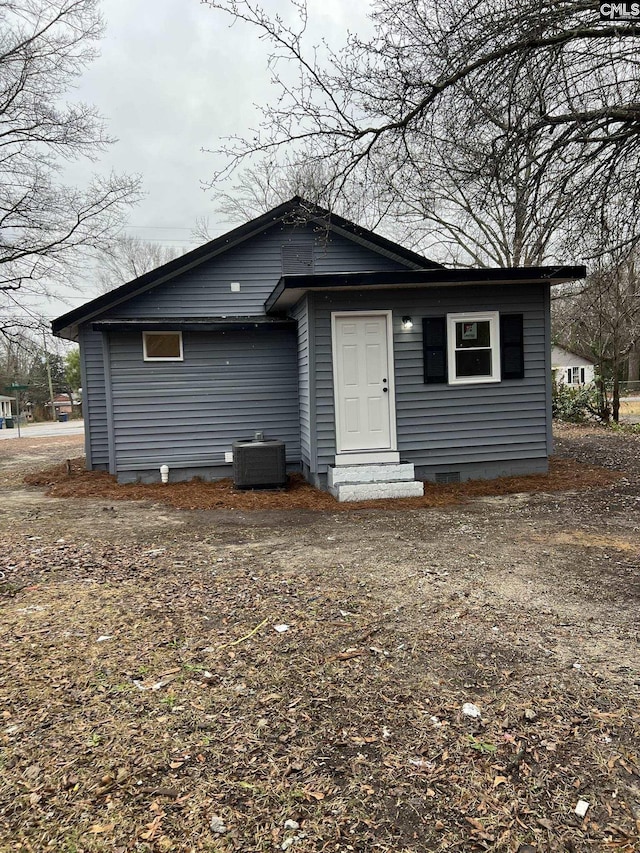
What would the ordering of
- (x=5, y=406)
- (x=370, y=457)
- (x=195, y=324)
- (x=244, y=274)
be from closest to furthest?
1. (x=370, y=457)
2. (x=195, y=324)
3. (x=244, y=274)
4. (x=5, y=406)

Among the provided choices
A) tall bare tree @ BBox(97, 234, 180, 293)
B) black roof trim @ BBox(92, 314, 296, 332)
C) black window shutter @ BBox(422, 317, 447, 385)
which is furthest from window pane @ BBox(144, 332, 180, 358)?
tall bare tree @ BBox(97, 234, 180, 293)

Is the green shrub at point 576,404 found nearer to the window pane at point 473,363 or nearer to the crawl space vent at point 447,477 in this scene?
the window pane at point 473,363

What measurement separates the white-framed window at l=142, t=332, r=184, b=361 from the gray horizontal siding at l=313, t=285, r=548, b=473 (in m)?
2.86

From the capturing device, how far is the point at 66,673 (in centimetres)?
289

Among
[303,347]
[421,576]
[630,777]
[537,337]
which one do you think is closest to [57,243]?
[303,347]

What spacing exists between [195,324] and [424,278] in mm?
3763

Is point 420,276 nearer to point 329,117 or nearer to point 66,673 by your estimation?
point 329,117

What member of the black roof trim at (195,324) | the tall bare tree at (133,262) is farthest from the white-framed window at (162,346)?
the tall bare tree at (133,262)

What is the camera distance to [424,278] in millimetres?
7453

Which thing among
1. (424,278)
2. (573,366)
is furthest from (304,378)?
(573,366)

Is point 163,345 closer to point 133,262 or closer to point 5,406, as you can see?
point 133,262

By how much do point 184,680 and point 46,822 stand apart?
3.12 feet

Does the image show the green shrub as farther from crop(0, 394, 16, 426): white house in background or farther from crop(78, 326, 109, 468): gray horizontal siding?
crop(0, 394, 16, 426): white house in background

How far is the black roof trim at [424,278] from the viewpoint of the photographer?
23.7 feet
